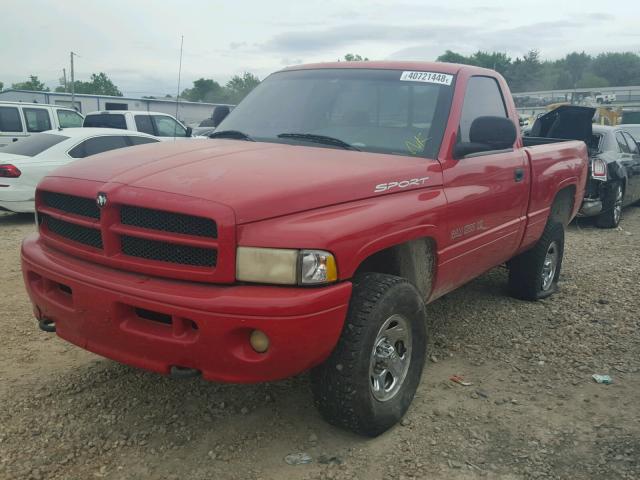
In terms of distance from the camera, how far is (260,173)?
289 cm

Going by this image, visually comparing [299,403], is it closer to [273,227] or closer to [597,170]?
[273,227]

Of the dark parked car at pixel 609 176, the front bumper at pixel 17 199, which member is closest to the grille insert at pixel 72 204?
the front bumper at pixel 17 199

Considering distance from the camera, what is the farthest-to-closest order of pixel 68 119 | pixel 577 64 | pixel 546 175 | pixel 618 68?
pixel 577 64 < pixel 618 68 < pixel 68 119 < pixel 546 175

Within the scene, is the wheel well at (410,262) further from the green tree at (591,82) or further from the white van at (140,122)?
the green tree at (591,82)

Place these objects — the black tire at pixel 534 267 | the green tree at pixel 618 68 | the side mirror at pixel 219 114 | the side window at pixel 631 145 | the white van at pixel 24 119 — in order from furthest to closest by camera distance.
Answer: the green tree at pixel 618 68
the white van at pixel 24 119
the side window at pixel 631 145
the black tire at pixel 534 267
the side mirror at pixel 219 114

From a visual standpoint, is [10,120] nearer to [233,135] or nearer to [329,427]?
[233,135]

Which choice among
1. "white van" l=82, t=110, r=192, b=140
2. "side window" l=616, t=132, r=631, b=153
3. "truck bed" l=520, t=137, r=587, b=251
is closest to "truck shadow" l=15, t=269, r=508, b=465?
"truck bed" l=520, t=137, r=587, b=251

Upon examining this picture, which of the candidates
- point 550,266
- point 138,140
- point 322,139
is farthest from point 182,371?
point 138,140

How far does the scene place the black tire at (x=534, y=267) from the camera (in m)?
5.34

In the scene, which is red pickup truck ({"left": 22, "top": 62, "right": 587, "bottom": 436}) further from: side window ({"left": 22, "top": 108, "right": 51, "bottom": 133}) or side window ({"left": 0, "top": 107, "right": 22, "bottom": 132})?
side window ({"left": 22, "top": 108, "right": 51, "bottom": 133})

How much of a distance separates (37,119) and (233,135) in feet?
37.8

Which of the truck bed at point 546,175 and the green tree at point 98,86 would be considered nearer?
the truck bed at point 546,175

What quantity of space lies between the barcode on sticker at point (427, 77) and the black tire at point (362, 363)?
4.93 ft

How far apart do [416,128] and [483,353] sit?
5.62 feet
